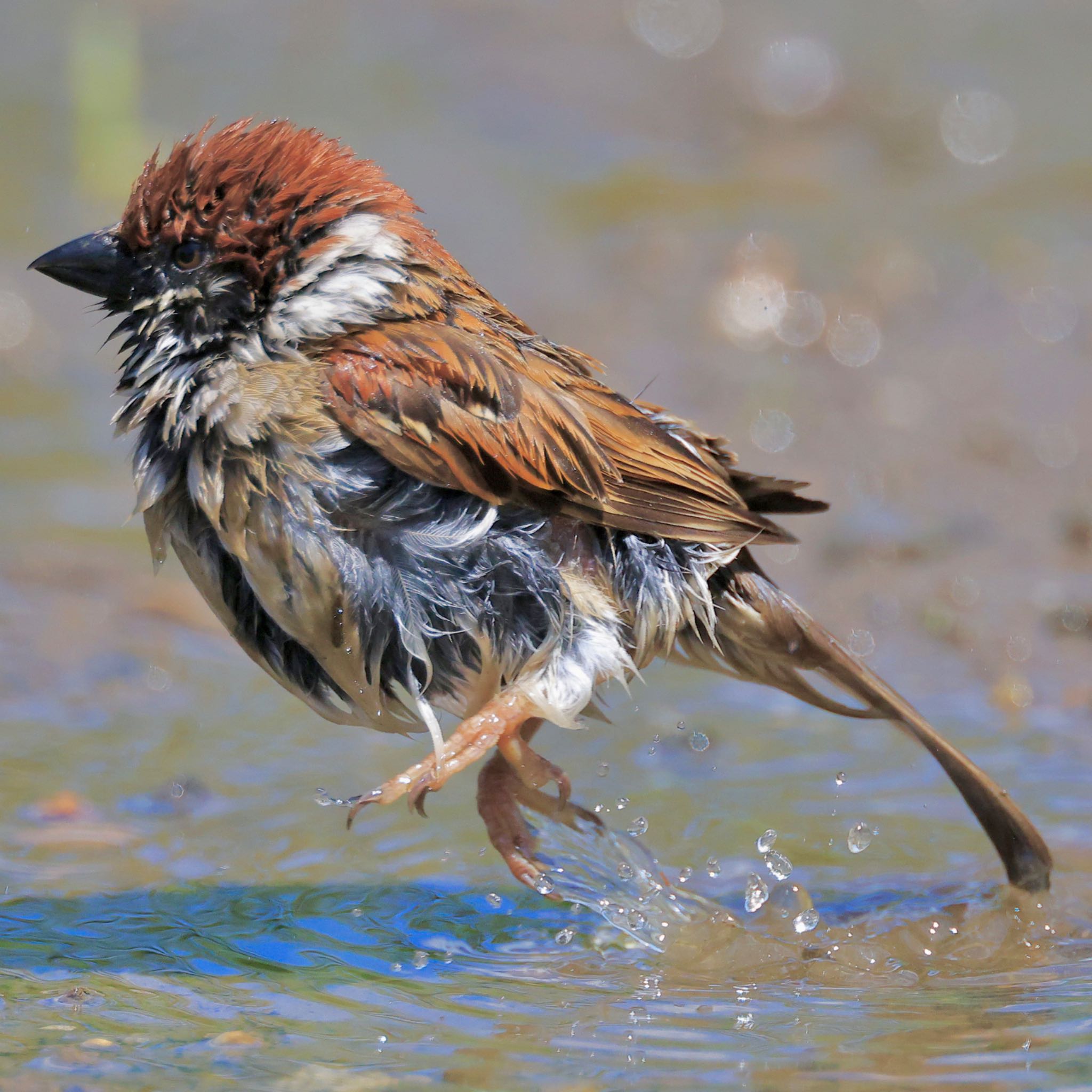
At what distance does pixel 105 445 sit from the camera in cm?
805

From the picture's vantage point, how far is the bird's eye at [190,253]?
4.09 meters

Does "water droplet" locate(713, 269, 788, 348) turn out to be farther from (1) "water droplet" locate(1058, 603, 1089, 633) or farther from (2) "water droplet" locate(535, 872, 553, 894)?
(2) "water droplet" locate(535, 872, 553, 894)

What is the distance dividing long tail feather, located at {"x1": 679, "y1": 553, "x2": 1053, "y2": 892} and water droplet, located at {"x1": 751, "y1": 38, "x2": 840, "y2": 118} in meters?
7.15

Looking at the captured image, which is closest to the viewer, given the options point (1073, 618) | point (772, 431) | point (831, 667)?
point (831, 667)

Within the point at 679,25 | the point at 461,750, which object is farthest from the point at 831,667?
the point at 679,25

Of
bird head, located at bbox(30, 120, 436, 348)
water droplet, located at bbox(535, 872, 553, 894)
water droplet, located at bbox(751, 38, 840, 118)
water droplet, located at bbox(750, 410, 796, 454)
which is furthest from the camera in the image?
water droplet, located at bbox(751, 38, 840, 118)

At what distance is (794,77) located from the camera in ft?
37.1

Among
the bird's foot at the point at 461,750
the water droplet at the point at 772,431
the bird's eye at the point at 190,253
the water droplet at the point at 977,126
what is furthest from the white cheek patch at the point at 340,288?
the water droplet at the point at 977,126

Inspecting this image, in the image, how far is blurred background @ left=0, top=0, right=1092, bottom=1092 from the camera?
4.84 metres

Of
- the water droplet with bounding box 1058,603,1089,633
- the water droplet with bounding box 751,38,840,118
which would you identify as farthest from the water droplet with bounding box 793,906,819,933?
the water droplet with bounding box 751,38,840,118

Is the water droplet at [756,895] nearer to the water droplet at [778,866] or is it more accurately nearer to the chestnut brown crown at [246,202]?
the water droplet at [778,866]

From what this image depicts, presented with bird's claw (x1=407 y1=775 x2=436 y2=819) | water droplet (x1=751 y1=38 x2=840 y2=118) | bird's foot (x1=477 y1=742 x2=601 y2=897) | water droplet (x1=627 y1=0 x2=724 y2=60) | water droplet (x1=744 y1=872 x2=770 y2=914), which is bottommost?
water droplet (x1=744 y1=872 x2=770 y2=914)

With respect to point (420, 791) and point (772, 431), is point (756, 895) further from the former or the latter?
point (772, 431)

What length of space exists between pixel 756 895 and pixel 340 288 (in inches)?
76.7
